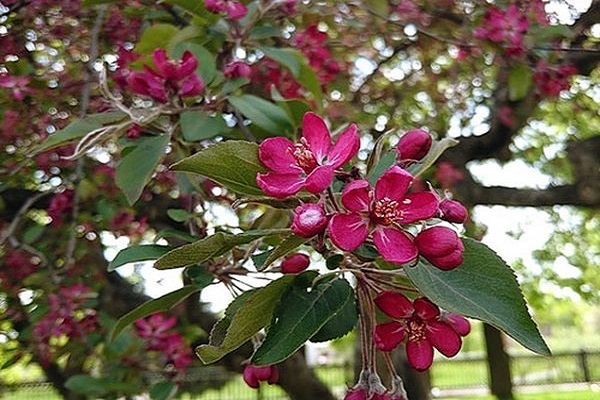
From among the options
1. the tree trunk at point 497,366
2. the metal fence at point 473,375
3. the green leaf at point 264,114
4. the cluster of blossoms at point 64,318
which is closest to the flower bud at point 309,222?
the green leaf at point 264,114

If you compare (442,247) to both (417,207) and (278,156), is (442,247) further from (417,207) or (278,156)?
(278,156)

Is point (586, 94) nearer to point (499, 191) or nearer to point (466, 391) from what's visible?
point (499, 191)

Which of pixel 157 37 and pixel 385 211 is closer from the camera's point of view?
pixel 385 211

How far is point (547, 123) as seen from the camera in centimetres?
456

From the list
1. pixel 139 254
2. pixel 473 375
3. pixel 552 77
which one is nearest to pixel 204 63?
pixel 139 254

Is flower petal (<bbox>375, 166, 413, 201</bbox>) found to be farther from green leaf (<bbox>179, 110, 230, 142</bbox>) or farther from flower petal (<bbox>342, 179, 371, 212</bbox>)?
green leaf (<bbox>179, 110, 230, 142</bbox>)

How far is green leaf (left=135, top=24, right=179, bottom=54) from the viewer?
1.45 meters

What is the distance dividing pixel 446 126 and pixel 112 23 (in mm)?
2062

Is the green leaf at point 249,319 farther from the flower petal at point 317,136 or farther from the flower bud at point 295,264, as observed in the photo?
the flower petal at point 317,136

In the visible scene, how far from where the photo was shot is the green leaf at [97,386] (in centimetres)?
176

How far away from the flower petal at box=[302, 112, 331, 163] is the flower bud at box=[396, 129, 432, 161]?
4.0 inches

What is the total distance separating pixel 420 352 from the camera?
0.77 meters

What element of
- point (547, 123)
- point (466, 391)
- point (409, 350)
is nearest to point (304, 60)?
point (409, 350)

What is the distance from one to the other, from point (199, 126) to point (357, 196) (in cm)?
54
